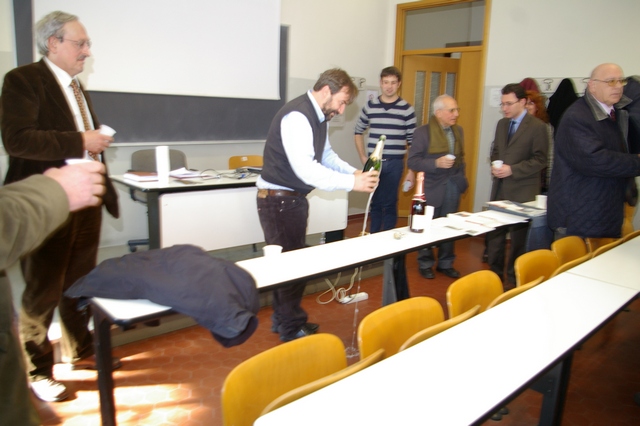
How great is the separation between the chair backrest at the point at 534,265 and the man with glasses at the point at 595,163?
46cm

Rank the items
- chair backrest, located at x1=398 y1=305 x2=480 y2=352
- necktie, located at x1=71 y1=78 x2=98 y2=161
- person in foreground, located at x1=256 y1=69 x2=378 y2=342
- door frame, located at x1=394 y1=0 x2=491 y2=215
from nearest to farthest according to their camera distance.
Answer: chair backrest, located at x1=398 y1=305 x2=480 y2=352
necktie, located at x1=71 y1=78 x2=98 y2=161
person in foreground, located at x1=256 y1=69 x2=378 y2=342
door frame, located at x1=394 y1=0 x2=491 y2=215

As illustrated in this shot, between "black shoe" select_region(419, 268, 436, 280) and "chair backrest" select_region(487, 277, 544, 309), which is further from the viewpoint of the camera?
"black shoe" select_region(419, 268, 436, 280)

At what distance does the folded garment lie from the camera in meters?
1.39

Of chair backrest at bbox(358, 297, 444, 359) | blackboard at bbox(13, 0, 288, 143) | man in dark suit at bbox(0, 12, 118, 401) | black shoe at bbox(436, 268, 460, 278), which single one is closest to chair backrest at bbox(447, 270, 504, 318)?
chair backrest at bbox(358, 297, 444, 359)

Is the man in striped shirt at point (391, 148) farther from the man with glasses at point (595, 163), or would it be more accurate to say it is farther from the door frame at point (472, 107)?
the man with glasses at point (595, 163)

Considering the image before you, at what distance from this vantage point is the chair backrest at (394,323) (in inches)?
56.3

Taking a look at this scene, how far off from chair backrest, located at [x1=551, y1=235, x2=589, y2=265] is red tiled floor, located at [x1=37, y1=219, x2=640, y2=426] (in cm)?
61

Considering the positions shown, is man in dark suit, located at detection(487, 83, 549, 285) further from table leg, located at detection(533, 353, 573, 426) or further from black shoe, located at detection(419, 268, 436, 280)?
table leg, located at detection(533, 353, 573, 426)

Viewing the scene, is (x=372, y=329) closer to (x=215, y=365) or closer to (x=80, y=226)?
(x=215, y=365)

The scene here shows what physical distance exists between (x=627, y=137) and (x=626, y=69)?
2419 millimetres

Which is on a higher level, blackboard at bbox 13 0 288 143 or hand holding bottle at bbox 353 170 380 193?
blackboard at bbox 13 0 288 143

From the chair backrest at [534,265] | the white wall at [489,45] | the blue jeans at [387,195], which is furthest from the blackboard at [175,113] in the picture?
the chair backrest at [534,265]

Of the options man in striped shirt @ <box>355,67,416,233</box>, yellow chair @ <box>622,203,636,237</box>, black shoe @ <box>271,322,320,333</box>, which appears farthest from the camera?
man in striped shirt @ <box>355,67,416,233</box>

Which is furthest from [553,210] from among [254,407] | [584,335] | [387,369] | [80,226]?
[80,226]
